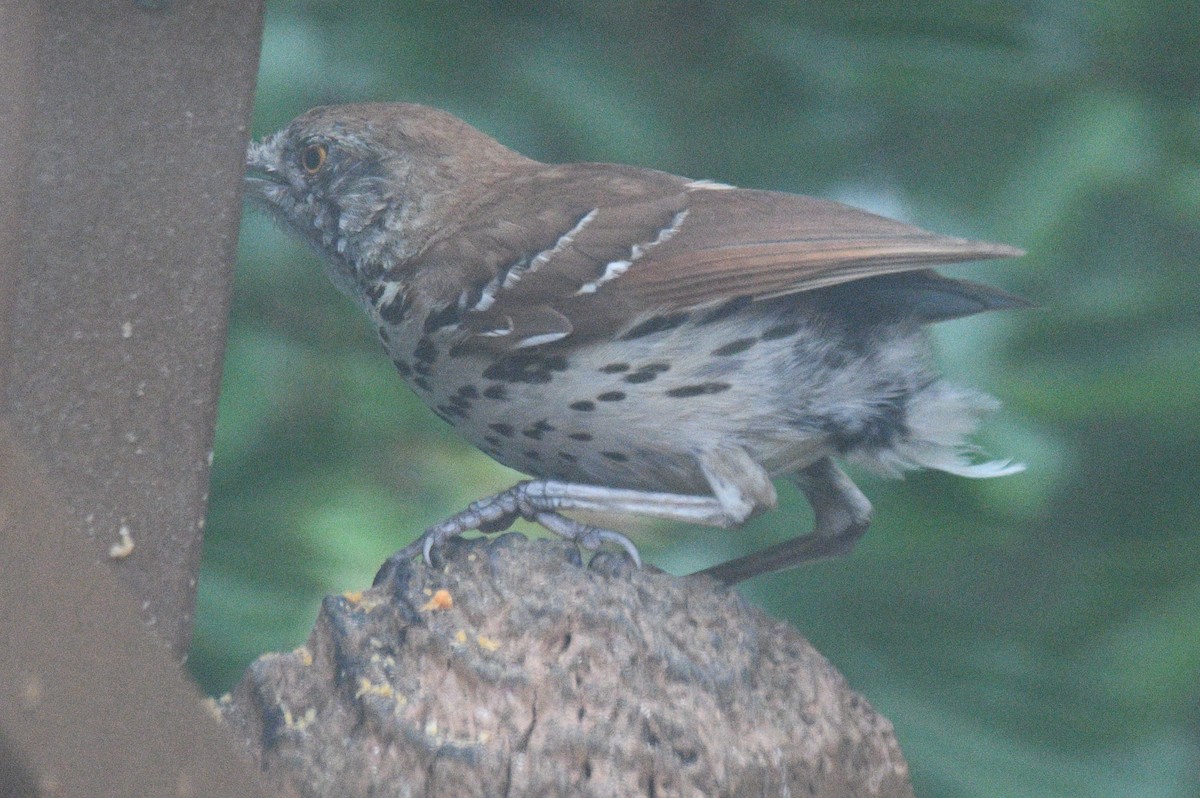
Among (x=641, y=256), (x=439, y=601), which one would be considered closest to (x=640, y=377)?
(x=641, y=256)

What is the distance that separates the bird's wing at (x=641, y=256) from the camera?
2.29 metres

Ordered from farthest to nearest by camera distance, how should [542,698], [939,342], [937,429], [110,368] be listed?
[939,342] < [937,429] < [542,698] < [110,368]

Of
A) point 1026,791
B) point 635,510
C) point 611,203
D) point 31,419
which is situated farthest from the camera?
point 1026,791

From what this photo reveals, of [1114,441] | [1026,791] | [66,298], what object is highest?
[66,298]

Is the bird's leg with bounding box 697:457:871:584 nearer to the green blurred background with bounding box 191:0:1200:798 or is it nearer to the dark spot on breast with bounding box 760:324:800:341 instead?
the dark spot on breast with bounding box 760:324:800:341

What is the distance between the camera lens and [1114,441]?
3457 mm

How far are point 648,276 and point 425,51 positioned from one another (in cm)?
130

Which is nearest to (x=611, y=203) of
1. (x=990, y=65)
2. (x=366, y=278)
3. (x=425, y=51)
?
(x=366, y=278)

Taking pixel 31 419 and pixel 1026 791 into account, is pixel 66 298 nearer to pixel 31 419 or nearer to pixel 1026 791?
pixel 31 419

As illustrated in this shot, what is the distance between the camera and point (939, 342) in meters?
3.33

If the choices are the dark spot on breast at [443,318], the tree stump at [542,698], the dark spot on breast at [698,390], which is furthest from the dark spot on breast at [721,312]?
the tree stump at [542,698]

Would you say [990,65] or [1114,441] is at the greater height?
[990,65]

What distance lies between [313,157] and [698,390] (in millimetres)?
839

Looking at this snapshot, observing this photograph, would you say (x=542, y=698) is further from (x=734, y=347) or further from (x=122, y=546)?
(x=734, y=347)
